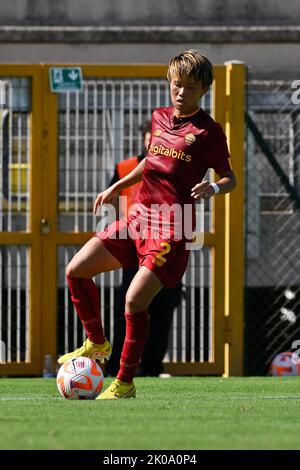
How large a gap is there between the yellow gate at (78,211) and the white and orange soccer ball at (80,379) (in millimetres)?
4124

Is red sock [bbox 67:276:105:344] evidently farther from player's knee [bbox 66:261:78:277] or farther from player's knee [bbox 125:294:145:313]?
player's knee [bbox 125:294:145:313]

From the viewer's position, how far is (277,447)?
20.6 ft

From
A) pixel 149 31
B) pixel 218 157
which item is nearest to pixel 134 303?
pixel 218 157

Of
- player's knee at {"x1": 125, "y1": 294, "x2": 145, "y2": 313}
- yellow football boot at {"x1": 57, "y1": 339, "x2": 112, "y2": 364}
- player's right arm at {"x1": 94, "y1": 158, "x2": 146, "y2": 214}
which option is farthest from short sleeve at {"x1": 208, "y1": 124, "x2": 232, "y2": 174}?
yellow football boot at {"x1": 57, "y1": 339, "x2": 112, "y2": 364}

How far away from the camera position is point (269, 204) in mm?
13570

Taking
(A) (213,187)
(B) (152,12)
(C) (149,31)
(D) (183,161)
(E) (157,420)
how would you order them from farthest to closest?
(B) (152,12)
(C) (149,31)
(D) (183,161)
(A) (213,187)
(E) (157,420)

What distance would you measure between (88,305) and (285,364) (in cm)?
414

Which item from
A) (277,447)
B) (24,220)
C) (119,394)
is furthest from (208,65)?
(24,220)

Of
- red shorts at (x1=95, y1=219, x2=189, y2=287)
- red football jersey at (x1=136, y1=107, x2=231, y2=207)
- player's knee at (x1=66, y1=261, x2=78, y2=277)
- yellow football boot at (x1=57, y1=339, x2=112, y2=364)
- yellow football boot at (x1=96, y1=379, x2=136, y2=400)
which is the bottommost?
yellow football boot at (x1=96, y1=379, x2=136, y2=400)

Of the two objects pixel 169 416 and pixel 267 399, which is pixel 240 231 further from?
pixel 169 416

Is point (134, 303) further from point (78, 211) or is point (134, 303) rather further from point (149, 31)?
point (149, 31)

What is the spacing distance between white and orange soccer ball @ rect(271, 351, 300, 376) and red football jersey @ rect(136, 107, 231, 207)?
164 inches

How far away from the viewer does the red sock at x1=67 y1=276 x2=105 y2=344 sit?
9.29 meters
